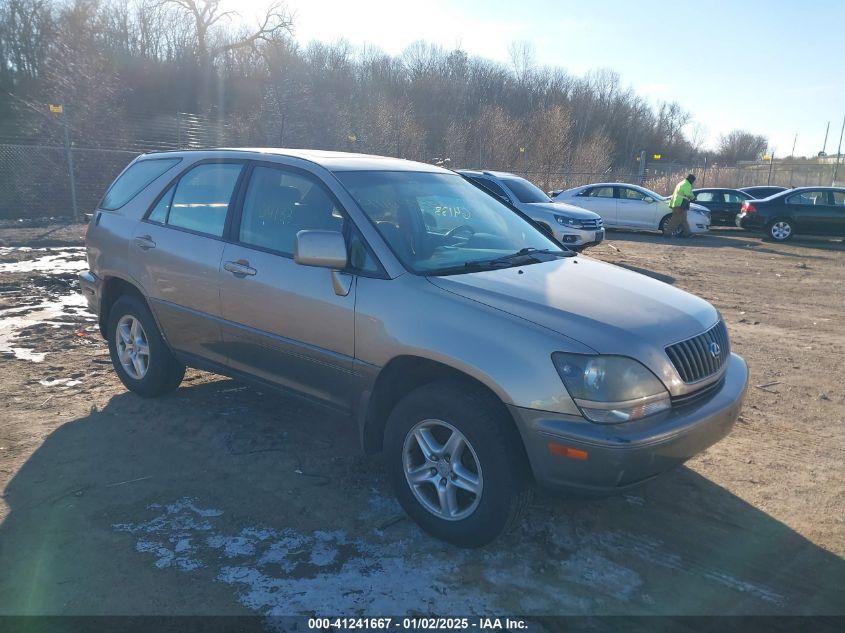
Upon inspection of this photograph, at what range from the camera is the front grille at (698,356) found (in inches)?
124

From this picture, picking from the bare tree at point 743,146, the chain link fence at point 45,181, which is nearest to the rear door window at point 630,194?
the chain link fence at point 45,181

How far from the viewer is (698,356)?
327 centimetres

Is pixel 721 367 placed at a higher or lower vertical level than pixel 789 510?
higher

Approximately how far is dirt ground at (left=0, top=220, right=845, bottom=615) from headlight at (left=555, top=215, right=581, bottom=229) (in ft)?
25.0

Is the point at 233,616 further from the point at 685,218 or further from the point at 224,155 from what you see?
the point at 685,218

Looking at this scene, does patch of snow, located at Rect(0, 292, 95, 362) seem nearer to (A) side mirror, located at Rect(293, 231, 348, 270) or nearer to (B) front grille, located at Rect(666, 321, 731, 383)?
(A) side mirror, located at Rect(293, 231, 348, 270)

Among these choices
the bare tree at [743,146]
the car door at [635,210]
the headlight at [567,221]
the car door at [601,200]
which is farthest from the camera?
the bare tree at [743,146]

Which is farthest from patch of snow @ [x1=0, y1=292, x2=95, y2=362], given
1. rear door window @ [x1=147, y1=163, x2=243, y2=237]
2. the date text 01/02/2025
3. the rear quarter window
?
the date text 01/02/2025

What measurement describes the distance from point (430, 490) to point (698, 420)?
1.34m

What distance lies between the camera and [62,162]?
666 inches

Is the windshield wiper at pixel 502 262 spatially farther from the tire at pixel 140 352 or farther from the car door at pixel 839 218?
the car door at pixel 839 218

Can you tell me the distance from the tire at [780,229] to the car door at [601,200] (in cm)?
432

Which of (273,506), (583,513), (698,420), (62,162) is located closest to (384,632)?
(273,506)

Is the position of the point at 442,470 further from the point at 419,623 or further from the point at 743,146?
the point at 743,146
